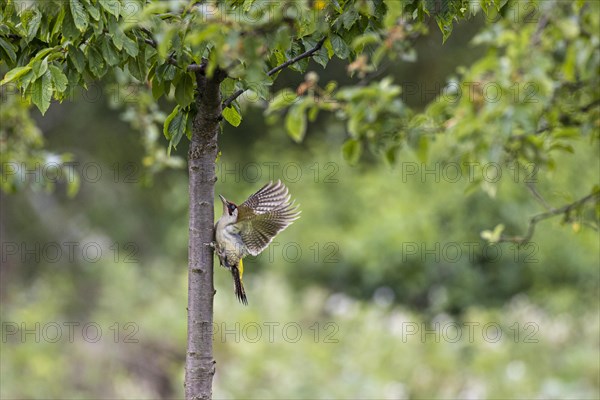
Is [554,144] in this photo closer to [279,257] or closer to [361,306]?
[361,306]

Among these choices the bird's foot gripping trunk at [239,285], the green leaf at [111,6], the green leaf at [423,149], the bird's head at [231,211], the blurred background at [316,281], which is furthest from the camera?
the blurred background at [316,281]

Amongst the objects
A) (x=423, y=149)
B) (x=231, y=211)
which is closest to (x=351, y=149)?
(x=423, y=149)

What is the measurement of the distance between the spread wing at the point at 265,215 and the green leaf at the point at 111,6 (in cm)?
74

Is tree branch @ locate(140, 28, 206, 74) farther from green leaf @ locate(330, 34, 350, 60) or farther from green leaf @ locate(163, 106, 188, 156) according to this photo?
green leaf @ locate(330, 34, 350, 60)

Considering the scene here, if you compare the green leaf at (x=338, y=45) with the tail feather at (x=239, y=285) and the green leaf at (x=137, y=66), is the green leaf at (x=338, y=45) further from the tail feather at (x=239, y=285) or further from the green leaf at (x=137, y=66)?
the tail feather at (x=239, y=285)

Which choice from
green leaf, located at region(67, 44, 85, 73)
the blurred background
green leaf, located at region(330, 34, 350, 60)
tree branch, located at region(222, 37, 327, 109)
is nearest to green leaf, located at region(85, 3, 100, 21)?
green leaf, located at region(67, 44, 85, 73)

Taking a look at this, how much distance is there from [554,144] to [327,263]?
5674mm

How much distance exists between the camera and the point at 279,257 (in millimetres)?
8055

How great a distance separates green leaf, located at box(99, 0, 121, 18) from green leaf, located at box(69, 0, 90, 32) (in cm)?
4

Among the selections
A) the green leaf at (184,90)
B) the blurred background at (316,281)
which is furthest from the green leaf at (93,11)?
the blurred background at (316,281)

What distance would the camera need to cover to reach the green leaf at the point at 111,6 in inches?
64.9

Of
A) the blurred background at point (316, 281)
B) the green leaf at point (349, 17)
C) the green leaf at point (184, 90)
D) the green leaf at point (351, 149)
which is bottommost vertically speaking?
the green leaf at point (351, 149)

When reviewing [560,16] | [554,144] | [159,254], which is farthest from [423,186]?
[560,16]

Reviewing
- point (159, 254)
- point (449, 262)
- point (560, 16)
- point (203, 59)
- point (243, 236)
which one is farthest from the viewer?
point (159, 254)
